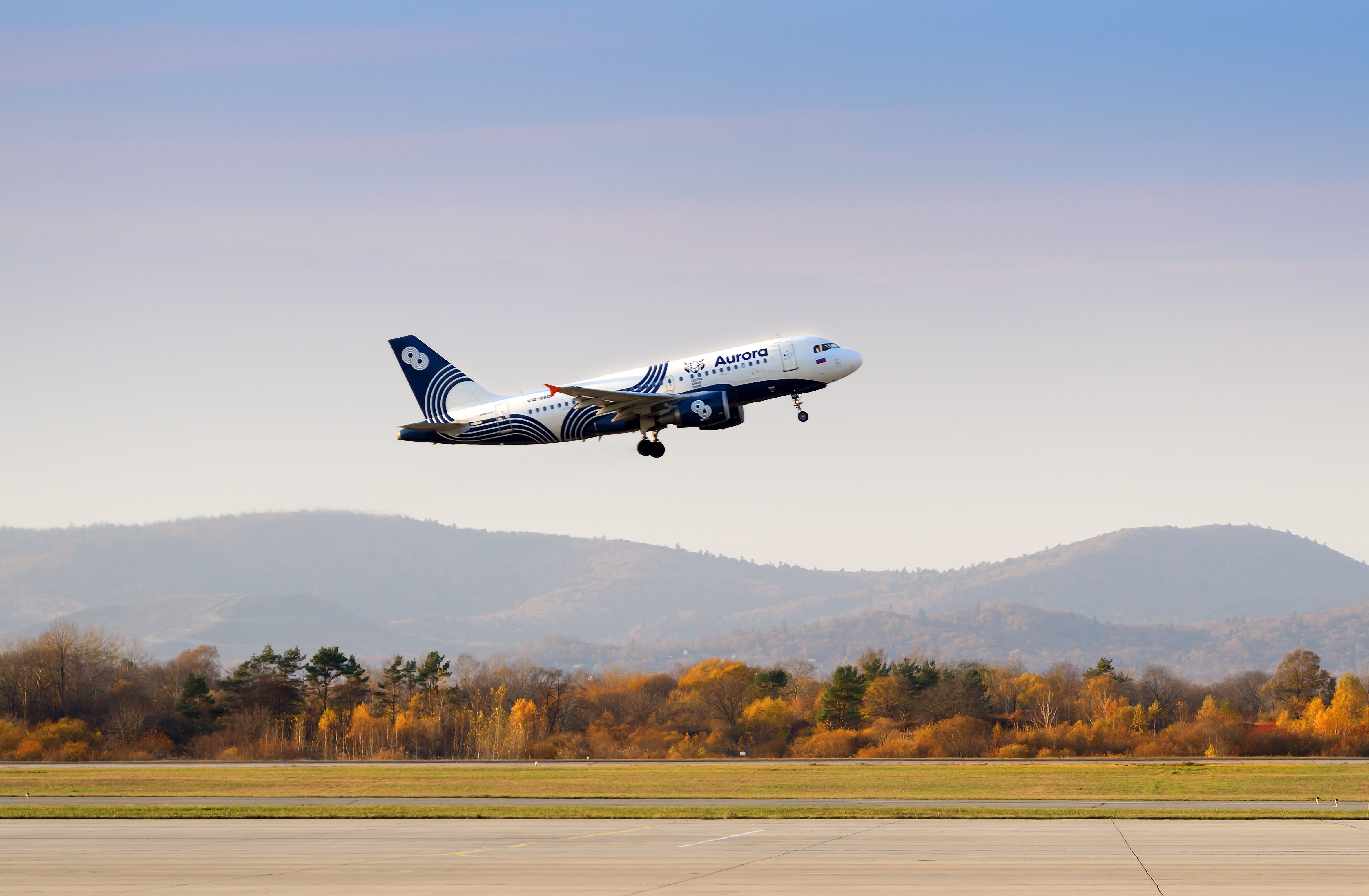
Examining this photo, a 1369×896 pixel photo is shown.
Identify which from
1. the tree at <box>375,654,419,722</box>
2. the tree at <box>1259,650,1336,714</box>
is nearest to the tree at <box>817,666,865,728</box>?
the tree at <box>375,654,419,722</box>

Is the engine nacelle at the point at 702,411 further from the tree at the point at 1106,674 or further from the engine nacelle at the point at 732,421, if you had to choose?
the tree at the point at 1106,674

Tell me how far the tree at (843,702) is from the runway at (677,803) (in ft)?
260

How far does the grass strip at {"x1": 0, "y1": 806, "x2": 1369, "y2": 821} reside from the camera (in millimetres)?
55875

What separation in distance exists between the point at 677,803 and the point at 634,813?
28.7 feet

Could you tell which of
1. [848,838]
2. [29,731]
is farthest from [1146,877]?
[29,731]

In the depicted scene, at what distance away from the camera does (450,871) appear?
1501 inches

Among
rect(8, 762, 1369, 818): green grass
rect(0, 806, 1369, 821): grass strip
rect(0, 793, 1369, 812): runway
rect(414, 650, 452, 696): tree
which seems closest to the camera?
rect(0, 806, 1369, 821): grass strip

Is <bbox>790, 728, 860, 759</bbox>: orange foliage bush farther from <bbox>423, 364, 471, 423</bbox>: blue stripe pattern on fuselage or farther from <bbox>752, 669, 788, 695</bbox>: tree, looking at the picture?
<bbox>423, 364, 471, 423</bbox>: blue stripe pattern on fuselage

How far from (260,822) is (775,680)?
124 meters

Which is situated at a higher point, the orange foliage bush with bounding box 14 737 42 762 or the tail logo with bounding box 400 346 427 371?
the tail logo with bounding box 400 346 427 371

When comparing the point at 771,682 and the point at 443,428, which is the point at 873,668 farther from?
the point at 443,428

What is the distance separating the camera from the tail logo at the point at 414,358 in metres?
71.3

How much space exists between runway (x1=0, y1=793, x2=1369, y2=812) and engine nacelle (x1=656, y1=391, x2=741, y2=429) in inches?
772

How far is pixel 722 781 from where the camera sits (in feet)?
293
